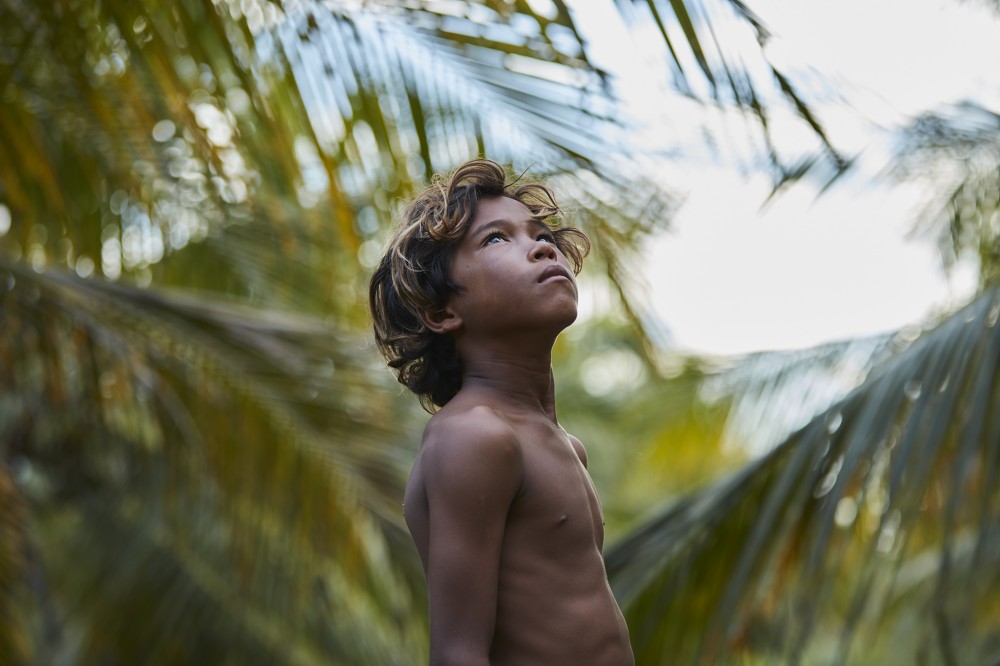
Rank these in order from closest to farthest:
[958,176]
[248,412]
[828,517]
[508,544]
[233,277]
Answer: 1. [508,544]
2. [828,517]
3. [248,412]
4. [958,176]
5. [233,277]

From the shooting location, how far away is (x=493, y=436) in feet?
5.37

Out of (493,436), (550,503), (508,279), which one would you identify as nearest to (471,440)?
(493,436)

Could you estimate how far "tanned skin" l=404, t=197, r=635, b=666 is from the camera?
5.25 ft

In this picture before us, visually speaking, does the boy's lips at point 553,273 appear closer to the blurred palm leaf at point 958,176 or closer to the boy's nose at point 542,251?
the boy's nose at point 542,251

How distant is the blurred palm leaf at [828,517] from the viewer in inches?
91.7

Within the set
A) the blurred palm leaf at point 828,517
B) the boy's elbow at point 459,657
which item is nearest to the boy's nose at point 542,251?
the boy's elbow at point 459,657

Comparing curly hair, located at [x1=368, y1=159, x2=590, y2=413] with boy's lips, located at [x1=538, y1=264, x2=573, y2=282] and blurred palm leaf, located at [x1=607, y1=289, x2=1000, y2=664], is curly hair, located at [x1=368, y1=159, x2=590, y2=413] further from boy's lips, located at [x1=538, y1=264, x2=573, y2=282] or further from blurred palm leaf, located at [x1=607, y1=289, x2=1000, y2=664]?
blurred palm leaf, located at [x1=607, y1=289, x2=1000, y2=664]

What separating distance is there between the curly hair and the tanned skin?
0.03m

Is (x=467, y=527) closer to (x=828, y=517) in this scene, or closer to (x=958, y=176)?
(x=828, y=517)

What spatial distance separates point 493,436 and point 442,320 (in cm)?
Result: 27

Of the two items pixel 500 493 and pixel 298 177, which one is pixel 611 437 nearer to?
pixel 298 177

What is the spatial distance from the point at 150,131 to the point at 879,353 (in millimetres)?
2262

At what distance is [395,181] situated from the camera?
3127mm

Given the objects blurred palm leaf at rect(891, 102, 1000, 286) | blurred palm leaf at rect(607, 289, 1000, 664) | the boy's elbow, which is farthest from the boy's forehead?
blurred palm leaf at rect(891, 102, 1000, 286)
